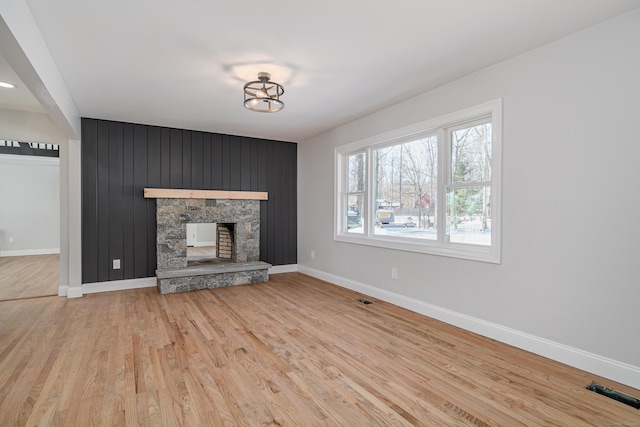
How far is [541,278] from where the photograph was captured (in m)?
2.72

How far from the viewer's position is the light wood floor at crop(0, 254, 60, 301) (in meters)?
4.80

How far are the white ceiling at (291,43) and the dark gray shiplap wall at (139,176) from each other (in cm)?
103

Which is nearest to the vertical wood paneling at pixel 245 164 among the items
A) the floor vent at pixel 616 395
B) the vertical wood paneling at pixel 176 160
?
the vertical wood paneling at pixel 176 160

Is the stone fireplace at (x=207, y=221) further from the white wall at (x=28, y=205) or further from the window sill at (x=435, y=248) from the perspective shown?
the white wall at (x=28, y=205)

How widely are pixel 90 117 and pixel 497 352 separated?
570 centimetres

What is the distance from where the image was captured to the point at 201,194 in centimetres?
537

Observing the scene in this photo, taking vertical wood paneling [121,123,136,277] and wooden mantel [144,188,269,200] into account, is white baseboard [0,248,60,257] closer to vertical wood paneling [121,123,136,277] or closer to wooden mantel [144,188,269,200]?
vertical wood paneling [121,123,136,277]

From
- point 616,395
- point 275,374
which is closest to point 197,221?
point 275,374

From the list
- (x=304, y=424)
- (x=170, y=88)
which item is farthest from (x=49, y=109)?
(x=304, y=424)

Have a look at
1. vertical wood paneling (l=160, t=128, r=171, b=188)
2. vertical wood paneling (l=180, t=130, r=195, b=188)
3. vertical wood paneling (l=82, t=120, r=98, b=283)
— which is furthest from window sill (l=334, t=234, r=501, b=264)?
vertical wood paneling (l=82, t=120, r=98, b=283)

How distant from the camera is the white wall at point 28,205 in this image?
8266 mm

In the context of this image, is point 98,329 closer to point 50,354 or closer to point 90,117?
point 50,354

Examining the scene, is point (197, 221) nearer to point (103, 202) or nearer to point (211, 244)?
point (103, 202)

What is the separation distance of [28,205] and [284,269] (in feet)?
23.7
